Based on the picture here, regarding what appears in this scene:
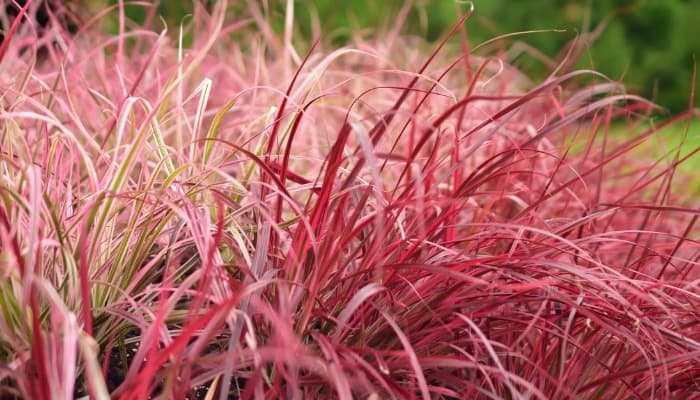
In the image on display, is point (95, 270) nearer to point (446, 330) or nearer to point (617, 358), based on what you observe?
point (446, 330)

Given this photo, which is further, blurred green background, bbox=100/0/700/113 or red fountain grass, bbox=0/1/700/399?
blurred green background, bbox=100/0/700/113

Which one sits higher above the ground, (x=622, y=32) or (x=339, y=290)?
(x=339, y=290)

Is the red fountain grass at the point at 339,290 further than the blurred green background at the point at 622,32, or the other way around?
the blurred green background at the point at 622,32

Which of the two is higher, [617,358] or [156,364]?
[156,364]

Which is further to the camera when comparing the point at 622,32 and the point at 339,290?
the point at 622,32

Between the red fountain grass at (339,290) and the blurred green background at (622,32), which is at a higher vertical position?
the red fountain grass at (339,290)

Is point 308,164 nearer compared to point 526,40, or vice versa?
point 308,164

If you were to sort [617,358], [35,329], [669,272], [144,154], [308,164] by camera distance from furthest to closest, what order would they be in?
[308,164] → [669,272] → [144,154] → [617,358] → [35,329]

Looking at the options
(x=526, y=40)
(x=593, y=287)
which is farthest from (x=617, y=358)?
(x=526, y=40)

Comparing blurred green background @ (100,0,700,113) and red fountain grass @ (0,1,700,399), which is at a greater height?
red fountain grass @ (0,1,700,399)

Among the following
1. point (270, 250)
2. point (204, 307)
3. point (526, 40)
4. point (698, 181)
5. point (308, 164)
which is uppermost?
point (270, 250)

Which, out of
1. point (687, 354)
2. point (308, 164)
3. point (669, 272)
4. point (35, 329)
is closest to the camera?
point (35, 329)
